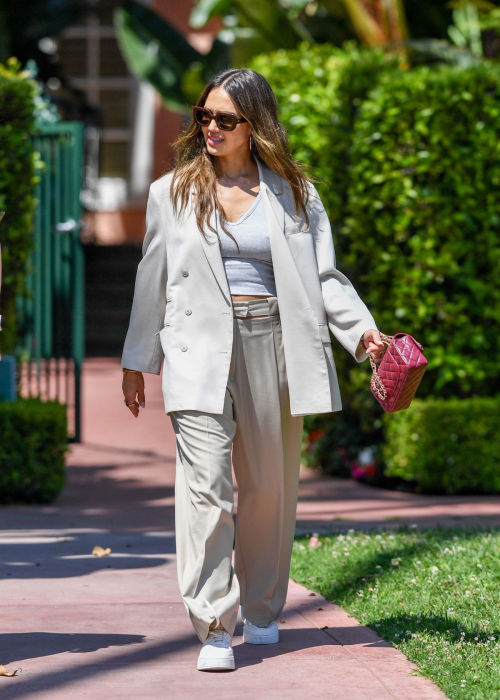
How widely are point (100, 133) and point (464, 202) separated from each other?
32.0ft

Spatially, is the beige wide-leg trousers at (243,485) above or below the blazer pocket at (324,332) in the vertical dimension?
below

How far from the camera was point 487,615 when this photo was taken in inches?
160

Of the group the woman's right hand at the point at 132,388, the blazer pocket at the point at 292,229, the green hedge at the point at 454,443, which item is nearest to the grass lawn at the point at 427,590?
the woman's right hand at the point at 132,388

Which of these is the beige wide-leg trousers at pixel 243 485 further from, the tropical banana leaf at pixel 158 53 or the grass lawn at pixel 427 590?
the tropical banana leaf at pixel 158 53

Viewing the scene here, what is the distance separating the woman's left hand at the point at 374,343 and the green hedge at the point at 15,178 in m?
4.03

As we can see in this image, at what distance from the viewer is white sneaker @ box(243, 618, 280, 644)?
151 inches

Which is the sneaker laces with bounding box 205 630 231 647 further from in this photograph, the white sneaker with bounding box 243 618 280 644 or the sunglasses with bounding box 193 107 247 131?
the sunglasses with bounding box 193 107 247 131

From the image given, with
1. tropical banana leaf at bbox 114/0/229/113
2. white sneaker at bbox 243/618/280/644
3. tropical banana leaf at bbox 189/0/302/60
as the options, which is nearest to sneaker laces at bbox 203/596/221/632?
white sneaker at bbox 243/618/280/644

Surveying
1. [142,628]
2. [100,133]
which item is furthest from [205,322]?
[100,133]

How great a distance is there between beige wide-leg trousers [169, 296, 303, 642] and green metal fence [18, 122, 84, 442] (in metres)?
4.96

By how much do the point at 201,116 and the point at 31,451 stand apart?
3675 mm

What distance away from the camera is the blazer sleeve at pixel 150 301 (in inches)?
145

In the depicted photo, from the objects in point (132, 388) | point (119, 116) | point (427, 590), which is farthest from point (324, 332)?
point (119, 116)

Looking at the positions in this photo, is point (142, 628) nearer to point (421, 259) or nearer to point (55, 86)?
point (421, 259)
